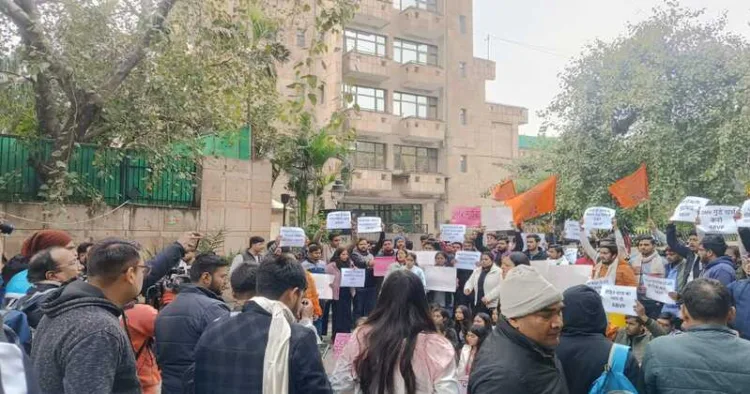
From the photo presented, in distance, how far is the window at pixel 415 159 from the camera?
33.0 meters

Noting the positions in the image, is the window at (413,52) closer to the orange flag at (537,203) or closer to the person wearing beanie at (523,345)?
the orange flag at (537,203)

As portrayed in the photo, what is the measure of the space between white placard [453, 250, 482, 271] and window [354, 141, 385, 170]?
21.2 metres

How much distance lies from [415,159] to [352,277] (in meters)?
24.2

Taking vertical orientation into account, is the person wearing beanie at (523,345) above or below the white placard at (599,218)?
below

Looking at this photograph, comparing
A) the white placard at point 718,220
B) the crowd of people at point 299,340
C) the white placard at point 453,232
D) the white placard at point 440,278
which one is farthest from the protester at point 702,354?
the white placard at point 453,232

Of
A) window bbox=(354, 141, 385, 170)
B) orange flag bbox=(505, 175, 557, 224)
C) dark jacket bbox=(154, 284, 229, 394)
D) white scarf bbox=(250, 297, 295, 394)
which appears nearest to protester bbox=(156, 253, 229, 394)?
dark jacket bbox=(154, 284, 229, 394)

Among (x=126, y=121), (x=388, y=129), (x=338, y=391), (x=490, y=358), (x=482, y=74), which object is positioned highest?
(x=482, y=74)

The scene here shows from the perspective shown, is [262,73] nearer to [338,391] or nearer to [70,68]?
[70,68]

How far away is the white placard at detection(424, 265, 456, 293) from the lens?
9758 millimetres

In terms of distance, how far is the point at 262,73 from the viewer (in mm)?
11570

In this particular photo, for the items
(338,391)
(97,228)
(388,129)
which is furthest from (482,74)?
(338,391)

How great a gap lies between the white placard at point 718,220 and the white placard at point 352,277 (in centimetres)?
505

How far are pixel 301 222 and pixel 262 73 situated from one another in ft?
26.6

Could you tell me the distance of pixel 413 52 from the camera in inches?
1344
